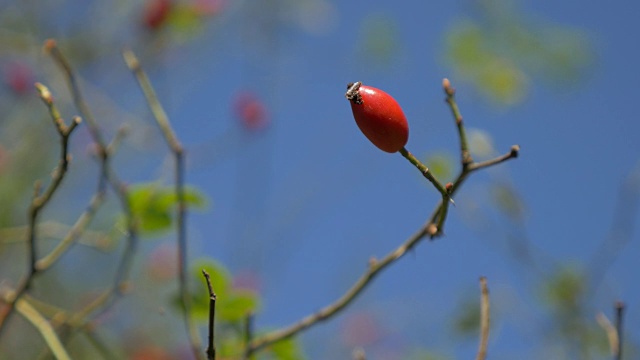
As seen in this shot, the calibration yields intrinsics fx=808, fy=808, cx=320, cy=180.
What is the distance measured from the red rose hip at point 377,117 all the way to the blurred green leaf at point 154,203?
25.7 inches

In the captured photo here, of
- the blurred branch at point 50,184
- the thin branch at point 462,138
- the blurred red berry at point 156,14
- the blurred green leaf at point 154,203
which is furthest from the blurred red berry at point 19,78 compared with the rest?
the thin branch at point 462,138

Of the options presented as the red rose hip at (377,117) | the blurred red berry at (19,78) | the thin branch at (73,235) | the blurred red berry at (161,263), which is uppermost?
the blurred red berry at (19,78)

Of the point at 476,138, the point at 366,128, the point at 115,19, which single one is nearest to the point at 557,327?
the point at 476,138

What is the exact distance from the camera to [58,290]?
3.61 metres

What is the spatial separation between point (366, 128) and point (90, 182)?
3.29m

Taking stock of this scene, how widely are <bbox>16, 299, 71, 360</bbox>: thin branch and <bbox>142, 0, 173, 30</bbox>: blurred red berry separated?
1935mm

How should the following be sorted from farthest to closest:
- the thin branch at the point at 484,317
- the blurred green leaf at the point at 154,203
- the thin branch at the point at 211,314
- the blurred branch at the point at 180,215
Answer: the blurred green leaf at the point at 154,203, the blurred branch at the point at 180,215, the thin branch at the point at 484,317, the thin branch at the point at 211,314

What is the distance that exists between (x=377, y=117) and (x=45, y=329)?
79 cm

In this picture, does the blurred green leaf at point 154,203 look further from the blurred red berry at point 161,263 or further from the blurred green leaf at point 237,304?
the blurred red berry at point 161,263

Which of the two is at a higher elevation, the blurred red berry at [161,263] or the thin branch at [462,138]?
the thin branch at [462,138]

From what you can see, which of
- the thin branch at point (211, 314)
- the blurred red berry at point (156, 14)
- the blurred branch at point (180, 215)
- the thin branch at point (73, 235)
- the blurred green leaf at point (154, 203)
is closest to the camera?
the thin branch at point (211, 314)

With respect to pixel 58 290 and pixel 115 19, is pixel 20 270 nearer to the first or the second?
pixel 58 290

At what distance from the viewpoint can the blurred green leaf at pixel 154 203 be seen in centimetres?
144

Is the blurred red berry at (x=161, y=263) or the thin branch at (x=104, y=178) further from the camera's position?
the blurred red berry at (x=161, y=263)
